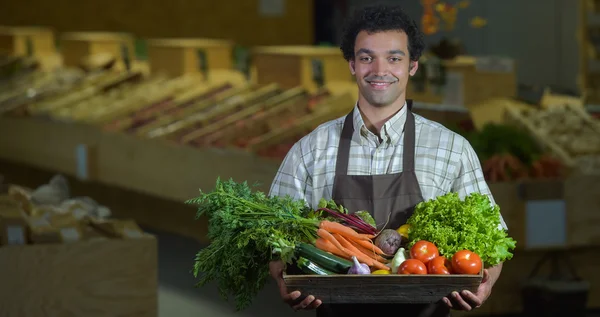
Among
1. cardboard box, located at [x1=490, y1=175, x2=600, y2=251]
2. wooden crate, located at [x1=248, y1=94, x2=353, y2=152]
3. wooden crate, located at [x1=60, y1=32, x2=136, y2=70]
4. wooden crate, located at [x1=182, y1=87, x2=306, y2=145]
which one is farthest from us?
wooden crate, located at [x1=60, y1=32, x2=136, y2=70]

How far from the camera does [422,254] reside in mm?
2361

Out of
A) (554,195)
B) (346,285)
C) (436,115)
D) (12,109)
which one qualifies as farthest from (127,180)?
(346,285)

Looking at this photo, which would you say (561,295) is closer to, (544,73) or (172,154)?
(172,154)

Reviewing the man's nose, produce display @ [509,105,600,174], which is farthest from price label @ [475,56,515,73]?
the man's nose

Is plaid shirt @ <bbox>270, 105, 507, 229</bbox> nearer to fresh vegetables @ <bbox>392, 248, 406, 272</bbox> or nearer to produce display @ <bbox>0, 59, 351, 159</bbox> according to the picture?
fresh vegetables @ <bbox>392, 248, 406, 272</bbox>

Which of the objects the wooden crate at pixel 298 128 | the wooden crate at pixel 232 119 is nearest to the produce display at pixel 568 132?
the wooden crate at pixel 298 128

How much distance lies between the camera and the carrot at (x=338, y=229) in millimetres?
2451

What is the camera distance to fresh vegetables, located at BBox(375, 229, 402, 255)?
8.07 ft

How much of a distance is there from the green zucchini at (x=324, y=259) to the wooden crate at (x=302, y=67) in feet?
14.0

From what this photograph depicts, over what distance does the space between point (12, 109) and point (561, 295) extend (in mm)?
4699

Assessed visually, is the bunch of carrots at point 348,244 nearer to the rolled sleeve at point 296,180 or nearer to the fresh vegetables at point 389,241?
the fresh vegetables at point 389,241

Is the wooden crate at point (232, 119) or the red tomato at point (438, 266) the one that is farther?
the wooden crate at point (232, 119)

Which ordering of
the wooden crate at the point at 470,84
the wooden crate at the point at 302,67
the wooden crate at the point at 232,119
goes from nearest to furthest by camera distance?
the wooden crate at the point at 470,84 < the wooden crate at the point at 232,119 < the wooden crate at the point at 302,67

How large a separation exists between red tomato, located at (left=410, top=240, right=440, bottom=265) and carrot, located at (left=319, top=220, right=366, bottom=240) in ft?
0.46
